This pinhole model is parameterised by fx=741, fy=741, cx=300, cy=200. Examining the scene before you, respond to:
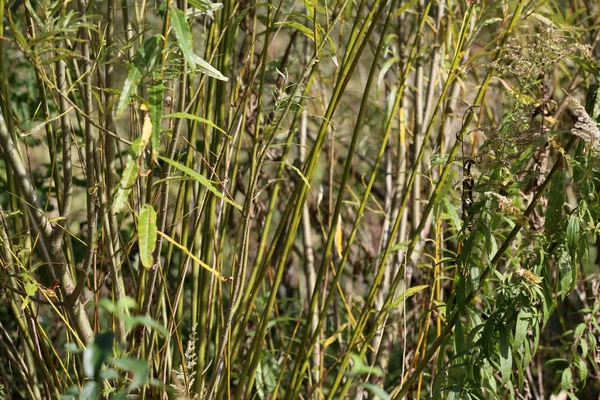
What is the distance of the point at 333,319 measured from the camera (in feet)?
5.93

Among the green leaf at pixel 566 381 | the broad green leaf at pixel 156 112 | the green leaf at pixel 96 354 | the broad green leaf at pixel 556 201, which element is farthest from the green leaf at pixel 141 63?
the green leaf at pixel 566 381

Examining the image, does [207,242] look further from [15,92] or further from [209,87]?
[15,92]

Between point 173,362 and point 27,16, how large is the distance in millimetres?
584

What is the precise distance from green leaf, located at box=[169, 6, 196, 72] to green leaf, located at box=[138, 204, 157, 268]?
156 mm

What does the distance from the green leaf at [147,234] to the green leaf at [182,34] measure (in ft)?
0.51

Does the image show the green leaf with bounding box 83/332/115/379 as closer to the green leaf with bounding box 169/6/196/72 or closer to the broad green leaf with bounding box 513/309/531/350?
the green leaf with bounding box 169/6/196/72

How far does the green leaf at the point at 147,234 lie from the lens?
70cm

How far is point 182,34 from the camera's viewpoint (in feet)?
2.25

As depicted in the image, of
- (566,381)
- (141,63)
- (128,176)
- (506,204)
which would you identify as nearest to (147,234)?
(128,176)

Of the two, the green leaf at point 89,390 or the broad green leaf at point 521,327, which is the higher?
the green leaf at point 89,390

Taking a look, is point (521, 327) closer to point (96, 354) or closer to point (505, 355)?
point (505, 355)

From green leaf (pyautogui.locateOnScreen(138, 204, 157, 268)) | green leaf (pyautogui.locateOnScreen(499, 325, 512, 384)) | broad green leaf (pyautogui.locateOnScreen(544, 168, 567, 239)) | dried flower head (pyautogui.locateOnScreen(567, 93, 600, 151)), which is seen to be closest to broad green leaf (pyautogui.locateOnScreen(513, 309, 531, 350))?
green leaf (pyautogui.locateOnScreen(499, 325, 512, 384))

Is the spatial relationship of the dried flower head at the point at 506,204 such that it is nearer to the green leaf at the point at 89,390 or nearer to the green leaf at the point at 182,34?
the green leaf at the point at 182,34

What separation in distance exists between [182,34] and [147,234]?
19 cm
